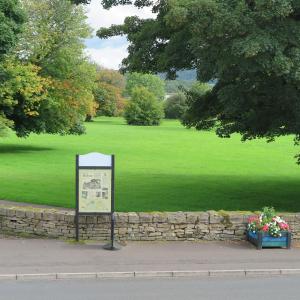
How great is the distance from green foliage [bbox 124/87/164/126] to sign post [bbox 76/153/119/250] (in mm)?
119580

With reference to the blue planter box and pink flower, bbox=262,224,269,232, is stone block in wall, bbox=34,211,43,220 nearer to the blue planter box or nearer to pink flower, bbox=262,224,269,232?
the blue planter box

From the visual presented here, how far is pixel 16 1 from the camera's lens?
112 ft

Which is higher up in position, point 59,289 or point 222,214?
point 222,214

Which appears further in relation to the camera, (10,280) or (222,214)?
(222,214)

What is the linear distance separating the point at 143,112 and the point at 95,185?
12103 cm

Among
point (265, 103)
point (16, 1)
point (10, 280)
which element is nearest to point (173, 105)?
point (16, 1)

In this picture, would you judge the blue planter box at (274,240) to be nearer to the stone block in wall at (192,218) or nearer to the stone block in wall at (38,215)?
the stone block in wall at (192,218)

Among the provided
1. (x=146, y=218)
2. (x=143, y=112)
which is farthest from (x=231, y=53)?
(x=143, y=112)

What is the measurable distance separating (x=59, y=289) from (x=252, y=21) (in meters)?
7.91

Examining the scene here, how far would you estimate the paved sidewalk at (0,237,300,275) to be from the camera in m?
11.5

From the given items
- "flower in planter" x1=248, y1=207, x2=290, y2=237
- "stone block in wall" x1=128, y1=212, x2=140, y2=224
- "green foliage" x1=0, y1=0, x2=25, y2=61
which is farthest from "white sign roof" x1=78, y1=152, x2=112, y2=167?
"green foliage" x1=0, y1=0, x2=25, y2=61

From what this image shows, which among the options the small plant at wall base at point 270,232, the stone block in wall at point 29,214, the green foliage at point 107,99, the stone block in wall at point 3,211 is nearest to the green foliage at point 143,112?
the green foliage at point 107,99

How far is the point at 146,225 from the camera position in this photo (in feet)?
46.1

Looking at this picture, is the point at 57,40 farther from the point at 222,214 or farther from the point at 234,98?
the point at 222,214
